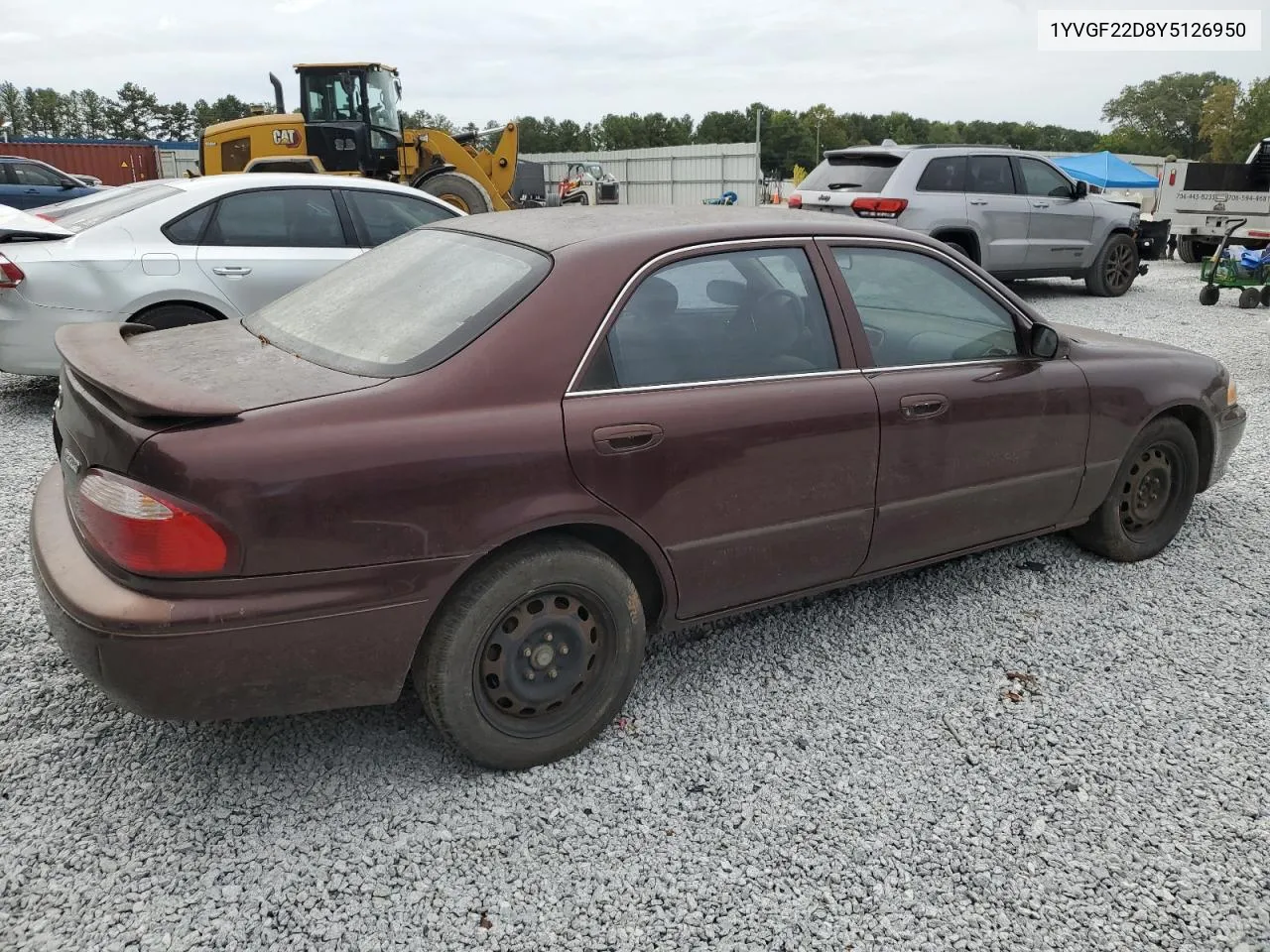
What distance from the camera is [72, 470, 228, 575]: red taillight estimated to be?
6.95ft

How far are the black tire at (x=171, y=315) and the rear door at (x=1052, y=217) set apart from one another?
923cm

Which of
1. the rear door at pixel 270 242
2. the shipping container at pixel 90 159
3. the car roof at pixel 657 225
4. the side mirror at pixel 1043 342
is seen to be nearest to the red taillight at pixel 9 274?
the rear door at pixel 270 242

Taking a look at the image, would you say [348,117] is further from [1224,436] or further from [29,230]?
[1224,436]

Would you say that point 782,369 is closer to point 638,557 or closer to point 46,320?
point 638,557

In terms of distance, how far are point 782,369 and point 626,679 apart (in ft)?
3.60

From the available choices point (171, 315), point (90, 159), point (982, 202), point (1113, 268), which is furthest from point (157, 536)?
point (90, 159)

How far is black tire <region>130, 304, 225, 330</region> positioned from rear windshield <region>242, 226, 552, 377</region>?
3016 millimetres

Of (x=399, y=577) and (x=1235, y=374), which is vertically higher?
(x=399, y=577)

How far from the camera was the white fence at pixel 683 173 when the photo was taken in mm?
35969

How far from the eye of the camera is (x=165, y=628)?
2.12 meters

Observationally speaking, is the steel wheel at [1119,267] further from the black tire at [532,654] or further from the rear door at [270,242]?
the black tire at [532,654]

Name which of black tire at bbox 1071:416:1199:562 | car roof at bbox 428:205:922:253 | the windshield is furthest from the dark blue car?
black tire at bbox 1071:416:1199:562

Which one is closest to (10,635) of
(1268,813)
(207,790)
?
(207,790)

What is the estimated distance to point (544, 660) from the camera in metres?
2.62
